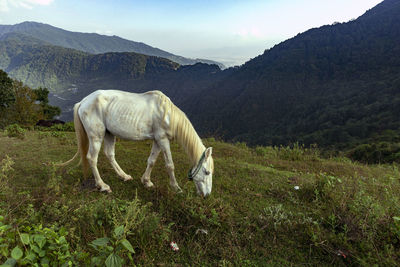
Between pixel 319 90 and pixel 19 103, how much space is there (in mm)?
103919

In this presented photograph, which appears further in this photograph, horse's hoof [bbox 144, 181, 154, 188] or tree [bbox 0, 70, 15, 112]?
tree [bbox 0, 70, 15, 112]

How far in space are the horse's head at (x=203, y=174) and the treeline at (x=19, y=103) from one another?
90.5 feet

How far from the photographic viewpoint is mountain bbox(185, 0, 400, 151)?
198 ft

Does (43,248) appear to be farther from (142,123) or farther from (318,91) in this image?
(318,91)

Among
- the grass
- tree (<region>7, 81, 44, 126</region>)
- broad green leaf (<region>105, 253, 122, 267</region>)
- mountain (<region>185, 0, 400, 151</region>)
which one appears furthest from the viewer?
mountain (<region>185, 0, 400, 151</region>)

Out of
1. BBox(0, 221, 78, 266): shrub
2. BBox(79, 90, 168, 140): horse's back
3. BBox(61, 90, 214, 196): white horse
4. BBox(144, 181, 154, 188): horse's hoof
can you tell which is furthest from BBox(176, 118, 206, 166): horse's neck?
BBox(0, 221, 78, 266): shrub

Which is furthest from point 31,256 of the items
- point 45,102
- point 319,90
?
point 319,90

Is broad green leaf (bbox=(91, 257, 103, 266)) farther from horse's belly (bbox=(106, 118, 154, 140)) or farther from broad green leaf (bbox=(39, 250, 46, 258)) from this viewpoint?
horse's belly (bbox=(106, 118, 154, 140))

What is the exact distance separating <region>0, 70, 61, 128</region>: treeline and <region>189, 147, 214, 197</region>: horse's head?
90.5 ft

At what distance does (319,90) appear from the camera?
91312 millimetres

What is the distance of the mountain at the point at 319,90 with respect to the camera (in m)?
60.2

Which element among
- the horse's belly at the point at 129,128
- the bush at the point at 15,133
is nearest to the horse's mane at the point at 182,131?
the horse's belly at the point at 129,128

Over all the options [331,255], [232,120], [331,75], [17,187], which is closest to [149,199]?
[17,187]

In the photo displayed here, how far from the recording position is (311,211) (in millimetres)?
3693
